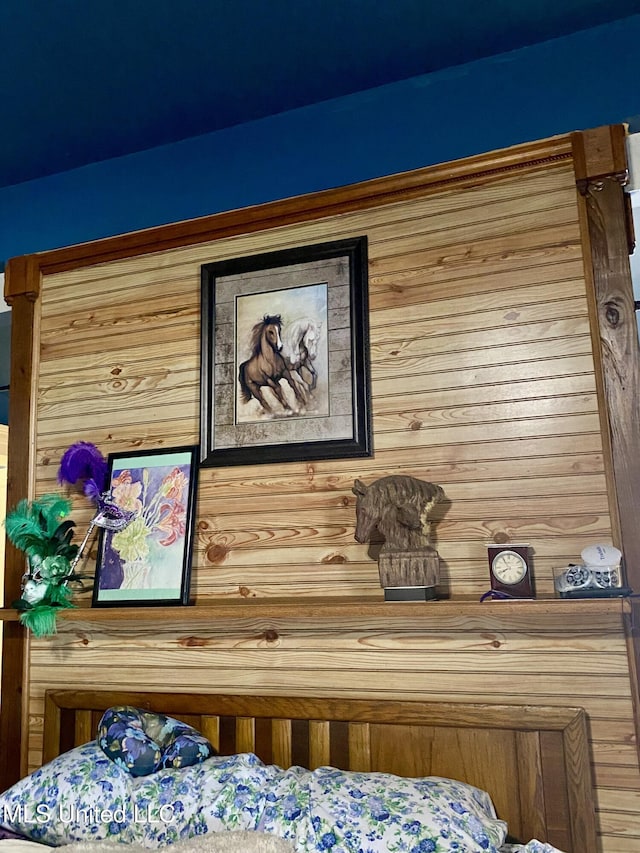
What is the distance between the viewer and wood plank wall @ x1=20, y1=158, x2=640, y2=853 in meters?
2.11

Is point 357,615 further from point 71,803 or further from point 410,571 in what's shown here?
point 71,803

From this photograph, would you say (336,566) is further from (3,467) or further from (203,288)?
(3,467)

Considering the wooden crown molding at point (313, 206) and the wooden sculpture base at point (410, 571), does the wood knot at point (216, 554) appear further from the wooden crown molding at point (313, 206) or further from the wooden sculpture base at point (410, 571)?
the wooden crown molding at point (313, 206)

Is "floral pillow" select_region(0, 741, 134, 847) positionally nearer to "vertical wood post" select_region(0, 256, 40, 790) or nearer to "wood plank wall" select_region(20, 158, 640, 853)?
"wood plank wall" select_region(20, 158, 640, 853)

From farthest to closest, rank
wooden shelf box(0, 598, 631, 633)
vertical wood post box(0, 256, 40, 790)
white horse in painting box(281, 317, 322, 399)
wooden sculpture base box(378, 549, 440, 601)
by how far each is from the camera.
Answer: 1. vertical wood post box(0, 256, 40, 790)
2. white horse in painting box(281, 317, 322, 399)
3. wooden sculpture base box(378, 549, 440, 601)
4. wooden shelf box(0, 598, 631, 633)

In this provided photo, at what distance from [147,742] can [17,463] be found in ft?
3.93

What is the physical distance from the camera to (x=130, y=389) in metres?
2.75

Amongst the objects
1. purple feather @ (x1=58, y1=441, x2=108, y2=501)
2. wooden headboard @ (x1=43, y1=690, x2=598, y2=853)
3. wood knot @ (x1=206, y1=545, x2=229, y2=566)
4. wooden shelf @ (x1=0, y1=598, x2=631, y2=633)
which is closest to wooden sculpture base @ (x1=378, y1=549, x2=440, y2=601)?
wooden shelf @ (x1=0, y1=598, x2=631, y2=633)

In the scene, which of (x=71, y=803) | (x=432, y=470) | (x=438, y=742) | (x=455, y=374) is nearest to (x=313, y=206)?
(x=455, y=374)

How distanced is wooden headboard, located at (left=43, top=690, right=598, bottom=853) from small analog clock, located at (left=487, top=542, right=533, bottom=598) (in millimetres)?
324

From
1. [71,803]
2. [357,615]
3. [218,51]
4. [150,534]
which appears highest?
[218,51]

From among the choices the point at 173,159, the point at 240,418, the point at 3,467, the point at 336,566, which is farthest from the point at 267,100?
the point at 3,467

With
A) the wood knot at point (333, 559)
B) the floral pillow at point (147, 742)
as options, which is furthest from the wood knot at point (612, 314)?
the floral pillow at point (147, 742)

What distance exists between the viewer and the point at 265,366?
2533 millimetres
